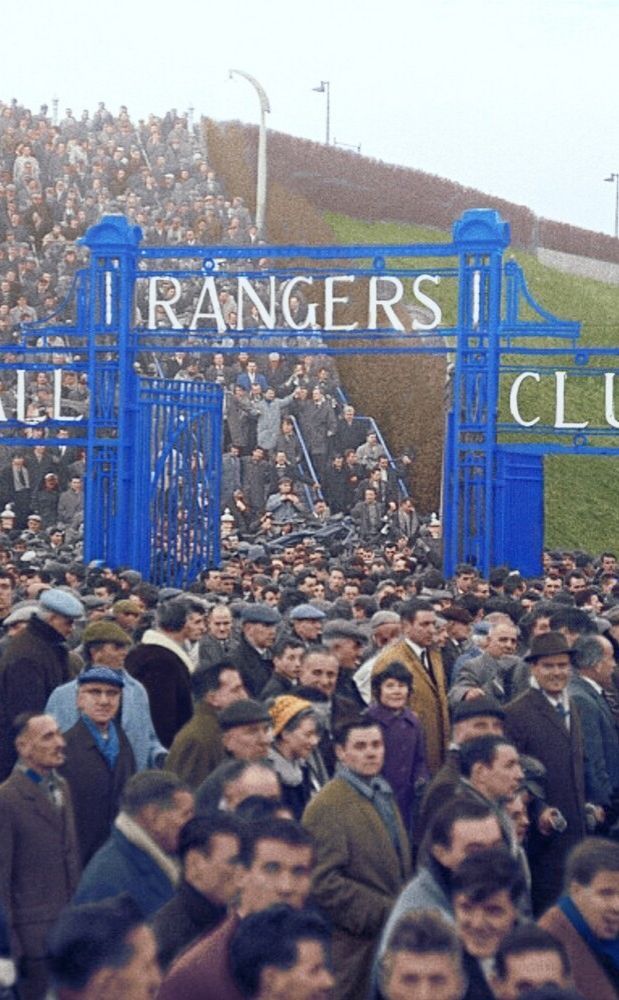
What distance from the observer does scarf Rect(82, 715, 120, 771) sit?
903 cm

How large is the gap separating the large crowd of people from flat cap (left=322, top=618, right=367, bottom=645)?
3 centimetres

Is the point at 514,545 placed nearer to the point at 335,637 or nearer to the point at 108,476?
the point at 108,476

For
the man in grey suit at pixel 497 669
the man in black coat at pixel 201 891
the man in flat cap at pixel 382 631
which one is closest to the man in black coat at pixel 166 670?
the man in grey suit at pixel 497 669

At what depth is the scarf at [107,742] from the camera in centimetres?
903

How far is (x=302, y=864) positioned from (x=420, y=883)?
406mm

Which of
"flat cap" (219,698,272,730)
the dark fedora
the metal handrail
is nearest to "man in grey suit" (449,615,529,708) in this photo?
the dark fedora

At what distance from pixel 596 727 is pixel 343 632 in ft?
5.37

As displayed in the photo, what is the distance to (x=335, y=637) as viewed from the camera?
11.7 metres

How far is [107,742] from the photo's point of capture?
9117 mm

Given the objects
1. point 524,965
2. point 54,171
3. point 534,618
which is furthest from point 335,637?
point 54,171

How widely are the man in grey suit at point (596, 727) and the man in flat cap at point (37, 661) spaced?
2439mm

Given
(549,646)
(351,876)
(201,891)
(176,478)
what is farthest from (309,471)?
(201,891)

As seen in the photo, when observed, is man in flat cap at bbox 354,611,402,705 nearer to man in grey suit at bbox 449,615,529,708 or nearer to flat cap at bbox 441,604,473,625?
flat cap at bbox 441,604,473,625

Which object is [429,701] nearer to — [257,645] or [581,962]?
[257,645]
